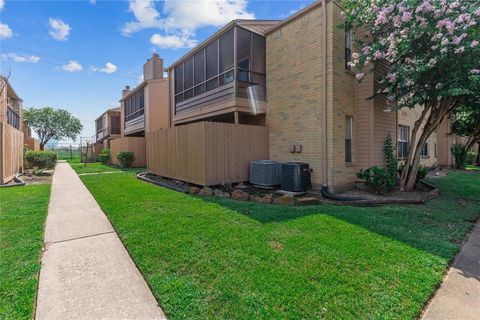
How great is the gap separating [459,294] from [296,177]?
16.9 ft

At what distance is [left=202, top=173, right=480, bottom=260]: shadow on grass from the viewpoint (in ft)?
13.6

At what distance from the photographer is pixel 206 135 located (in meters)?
7.96

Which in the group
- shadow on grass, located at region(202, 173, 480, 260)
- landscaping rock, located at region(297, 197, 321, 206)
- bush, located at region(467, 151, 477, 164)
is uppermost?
bush, located at region(467, 151, 477, 164)

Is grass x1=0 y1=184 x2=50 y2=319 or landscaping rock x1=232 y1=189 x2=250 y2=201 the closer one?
grass x1=0 y1=184 x2=50 y2=319

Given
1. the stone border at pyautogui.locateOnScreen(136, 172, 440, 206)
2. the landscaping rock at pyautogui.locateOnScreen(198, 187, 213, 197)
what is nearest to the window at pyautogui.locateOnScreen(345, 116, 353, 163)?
the stone border at pyautogui.locateOnScreen(136, 172, 440, 206)

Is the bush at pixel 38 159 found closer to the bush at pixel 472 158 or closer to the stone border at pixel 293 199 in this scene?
the stone border at pixel 293 199

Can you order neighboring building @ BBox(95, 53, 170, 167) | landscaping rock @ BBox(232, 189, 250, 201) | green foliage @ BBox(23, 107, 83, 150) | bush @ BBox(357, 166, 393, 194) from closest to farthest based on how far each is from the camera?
landscaping rock @ BBox(232, 189, 250, 201), bush @ BBox(357, 166, 393, 194), neighboring building @ BBox(95, 53, 170, 167), green foliage @ BBox(23, 107, 83, 150)

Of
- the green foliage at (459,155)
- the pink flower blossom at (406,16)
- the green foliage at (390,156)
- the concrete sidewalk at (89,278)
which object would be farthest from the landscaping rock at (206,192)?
the green foliage at (459,155)

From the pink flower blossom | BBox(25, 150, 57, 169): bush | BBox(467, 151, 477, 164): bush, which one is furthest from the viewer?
BBox(467, 151, 477, 164): bush

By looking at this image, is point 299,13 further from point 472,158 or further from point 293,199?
point 472,158

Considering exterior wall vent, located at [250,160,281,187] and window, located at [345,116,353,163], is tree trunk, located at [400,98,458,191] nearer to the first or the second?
window, located at [345,116,353,163]

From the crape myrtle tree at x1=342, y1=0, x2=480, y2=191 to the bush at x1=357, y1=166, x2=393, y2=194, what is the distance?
197 centimetres

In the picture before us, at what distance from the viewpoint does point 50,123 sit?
A: 37062 mm

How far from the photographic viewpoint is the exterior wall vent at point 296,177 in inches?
305
